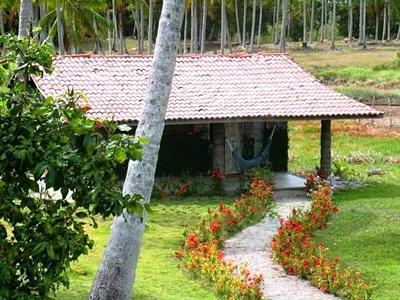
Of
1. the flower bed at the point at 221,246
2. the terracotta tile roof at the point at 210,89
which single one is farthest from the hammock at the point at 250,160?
the flower bed at the point at 221,246

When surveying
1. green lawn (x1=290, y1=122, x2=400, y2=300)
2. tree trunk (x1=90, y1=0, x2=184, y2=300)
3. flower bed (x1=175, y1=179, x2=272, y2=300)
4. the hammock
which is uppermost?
Result: tree trunk (x1=90, y1=0, x2=184, y2=300)

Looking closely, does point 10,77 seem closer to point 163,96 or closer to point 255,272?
point 163,96

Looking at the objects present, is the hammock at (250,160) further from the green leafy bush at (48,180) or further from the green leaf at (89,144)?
the green leaf at (89,144)

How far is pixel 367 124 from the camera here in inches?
1320

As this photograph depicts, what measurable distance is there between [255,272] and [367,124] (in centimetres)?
2078

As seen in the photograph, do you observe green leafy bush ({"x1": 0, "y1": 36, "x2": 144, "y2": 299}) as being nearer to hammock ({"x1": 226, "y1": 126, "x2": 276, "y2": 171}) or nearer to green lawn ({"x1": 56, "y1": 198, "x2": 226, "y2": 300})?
green lawn ({"x1": 56, "y1": 198, "x2": 226, "y2": 300})

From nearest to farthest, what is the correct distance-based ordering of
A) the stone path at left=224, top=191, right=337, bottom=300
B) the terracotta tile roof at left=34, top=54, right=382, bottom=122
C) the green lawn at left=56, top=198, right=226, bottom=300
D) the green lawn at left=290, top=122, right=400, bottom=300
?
the green lawn at left=56, top=198, right=226, bottom=300
the stone path at left=224, top=191, right=337, bottom=300
the green lawn at left=290, top=122, right=400, bottom=300
the terracotta tile roof at left=34, top=54, right=382, bottom=122

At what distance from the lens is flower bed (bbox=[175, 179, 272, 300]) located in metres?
11.8

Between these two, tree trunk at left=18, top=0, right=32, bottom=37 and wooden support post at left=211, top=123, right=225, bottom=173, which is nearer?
tree trunk at left=18, top=0, right=32, bottom=37

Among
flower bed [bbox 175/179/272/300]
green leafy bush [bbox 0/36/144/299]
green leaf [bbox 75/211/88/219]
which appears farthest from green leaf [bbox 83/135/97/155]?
flower bed [bbox 175/179/272/300]

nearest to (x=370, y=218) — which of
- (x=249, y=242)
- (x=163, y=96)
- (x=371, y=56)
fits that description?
(x=249, y=242)

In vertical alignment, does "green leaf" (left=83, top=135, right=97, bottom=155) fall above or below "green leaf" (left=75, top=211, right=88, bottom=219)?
above

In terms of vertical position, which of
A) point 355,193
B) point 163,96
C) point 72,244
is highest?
point 163,96

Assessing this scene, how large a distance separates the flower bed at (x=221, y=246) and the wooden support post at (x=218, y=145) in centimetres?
231
